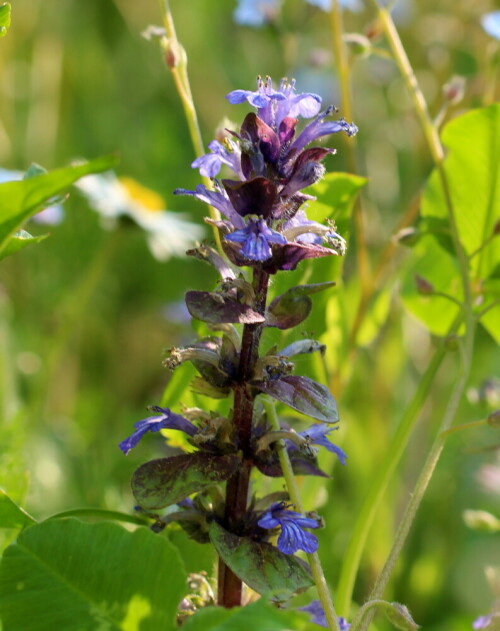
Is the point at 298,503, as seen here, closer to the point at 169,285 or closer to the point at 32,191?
the point at 32,191

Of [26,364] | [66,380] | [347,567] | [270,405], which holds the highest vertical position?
[270,405]

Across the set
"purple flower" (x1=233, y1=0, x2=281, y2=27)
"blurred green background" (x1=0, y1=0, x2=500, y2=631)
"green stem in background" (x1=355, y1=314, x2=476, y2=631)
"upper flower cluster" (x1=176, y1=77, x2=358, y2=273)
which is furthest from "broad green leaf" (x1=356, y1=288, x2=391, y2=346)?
"purple flower" (x1=233, y1=0, x2=281, y2=27)

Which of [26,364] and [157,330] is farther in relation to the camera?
[157,330]

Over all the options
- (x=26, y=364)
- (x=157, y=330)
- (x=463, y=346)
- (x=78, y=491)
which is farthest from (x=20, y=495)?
(x=157, y=330)

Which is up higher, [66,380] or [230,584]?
[230,584]

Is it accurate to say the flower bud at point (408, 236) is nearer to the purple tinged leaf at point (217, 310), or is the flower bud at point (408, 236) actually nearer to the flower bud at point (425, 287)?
the flower bud at point (425, 287)

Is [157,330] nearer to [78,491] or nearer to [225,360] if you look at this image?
[78,491]
